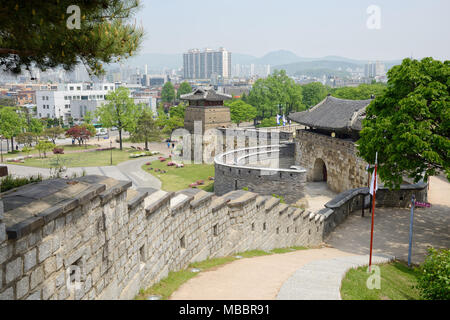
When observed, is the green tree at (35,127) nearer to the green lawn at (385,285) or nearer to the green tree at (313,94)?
the green tree at (313,94)

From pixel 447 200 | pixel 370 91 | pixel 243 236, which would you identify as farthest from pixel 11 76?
pixel 370 91

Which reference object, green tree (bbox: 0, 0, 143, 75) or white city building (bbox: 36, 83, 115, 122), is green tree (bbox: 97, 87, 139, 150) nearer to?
white city building (bbox: 36, 83, 115, 122)

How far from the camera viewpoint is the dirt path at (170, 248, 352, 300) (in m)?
6.92

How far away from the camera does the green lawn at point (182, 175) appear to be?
29669 millimetres

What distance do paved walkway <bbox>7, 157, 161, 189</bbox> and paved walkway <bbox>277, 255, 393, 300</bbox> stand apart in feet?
70.1

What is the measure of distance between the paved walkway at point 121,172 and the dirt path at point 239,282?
20578 millimetres

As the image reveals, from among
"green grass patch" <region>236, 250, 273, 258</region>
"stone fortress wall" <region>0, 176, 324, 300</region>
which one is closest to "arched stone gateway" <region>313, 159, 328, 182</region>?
"green grass patch" <region>236, 250, 273, 258</region>

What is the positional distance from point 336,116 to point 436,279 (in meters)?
21.5

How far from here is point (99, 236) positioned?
18.9ft

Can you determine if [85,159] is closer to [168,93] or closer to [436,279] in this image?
[436,279]

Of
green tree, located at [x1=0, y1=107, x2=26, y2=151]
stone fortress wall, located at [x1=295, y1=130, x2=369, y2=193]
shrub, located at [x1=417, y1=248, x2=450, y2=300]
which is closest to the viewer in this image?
shrub, located at [x1=417, y1=248, x2=450, y2=300]

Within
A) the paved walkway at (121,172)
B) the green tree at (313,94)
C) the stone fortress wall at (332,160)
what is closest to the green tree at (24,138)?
the paved walkway at (121,172)
